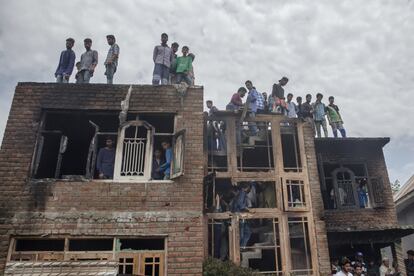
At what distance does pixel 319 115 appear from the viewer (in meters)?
11.5

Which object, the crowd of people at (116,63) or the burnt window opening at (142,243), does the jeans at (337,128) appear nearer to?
the crowd of people at (116,63)

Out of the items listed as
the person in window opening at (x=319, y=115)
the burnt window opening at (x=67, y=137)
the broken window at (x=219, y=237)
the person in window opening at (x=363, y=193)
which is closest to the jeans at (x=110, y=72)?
the burnt window opening at (x=67, y=137)

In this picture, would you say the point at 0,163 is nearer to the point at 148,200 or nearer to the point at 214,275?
the point at 148,200

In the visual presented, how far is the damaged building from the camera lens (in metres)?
6.72

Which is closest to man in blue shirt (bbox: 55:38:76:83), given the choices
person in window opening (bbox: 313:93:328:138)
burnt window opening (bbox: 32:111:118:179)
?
burnt window opening (bbox: 32:111:118:179)

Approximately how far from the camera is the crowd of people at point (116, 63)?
8547 millimetres

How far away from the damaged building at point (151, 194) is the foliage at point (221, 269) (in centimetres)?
33

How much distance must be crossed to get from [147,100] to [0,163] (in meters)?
3.28

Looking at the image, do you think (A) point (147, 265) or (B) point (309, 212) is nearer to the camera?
(A) point (147, 265)

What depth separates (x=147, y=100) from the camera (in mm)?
7941

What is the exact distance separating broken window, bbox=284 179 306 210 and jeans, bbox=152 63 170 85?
404 cm

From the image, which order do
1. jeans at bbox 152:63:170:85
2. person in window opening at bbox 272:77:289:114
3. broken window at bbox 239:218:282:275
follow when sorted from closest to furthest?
broken window at bbox 239:218:282:275 → jeans at bbox 152:63:170:85 → person in window opening at bbox 272:77:289:114

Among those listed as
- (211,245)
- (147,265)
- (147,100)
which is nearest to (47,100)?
(147,100)

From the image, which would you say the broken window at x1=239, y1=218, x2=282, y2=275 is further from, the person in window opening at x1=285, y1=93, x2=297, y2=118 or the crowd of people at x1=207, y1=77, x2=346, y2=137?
the person in window opening at x1=285, y1=93, x2=297, y2=118
